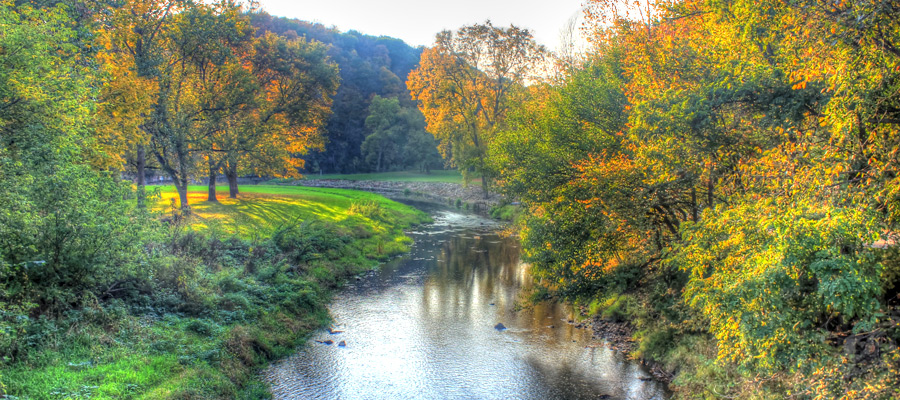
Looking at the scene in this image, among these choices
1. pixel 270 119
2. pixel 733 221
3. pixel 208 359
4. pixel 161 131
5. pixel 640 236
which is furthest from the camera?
pixel 270 119

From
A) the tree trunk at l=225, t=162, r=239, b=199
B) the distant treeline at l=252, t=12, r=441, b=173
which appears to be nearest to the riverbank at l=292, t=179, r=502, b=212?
the distant treeline at l=252, t=12, r=441, b=173

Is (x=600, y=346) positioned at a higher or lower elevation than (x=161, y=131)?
lower

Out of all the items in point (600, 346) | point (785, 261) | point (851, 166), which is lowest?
point (600, 346)

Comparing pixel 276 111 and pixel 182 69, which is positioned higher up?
pixel 182 69

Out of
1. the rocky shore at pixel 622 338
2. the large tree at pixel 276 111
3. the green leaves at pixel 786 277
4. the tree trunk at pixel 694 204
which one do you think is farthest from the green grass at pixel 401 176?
the green leaves at pixel 786 277

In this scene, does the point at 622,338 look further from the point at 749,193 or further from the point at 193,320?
the point at 193,320

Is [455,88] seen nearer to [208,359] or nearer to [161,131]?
[161,131]

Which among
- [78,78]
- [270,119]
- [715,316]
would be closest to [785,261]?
[715,316]

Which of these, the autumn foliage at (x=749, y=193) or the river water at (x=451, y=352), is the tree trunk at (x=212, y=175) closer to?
the river water at (x=451, y=352)

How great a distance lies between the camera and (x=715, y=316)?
9875mm

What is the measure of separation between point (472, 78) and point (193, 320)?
137 ft

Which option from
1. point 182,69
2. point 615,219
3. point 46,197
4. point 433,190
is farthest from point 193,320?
point 433,190

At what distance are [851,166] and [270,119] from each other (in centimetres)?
3656

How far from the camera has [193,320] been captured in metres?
14.2
